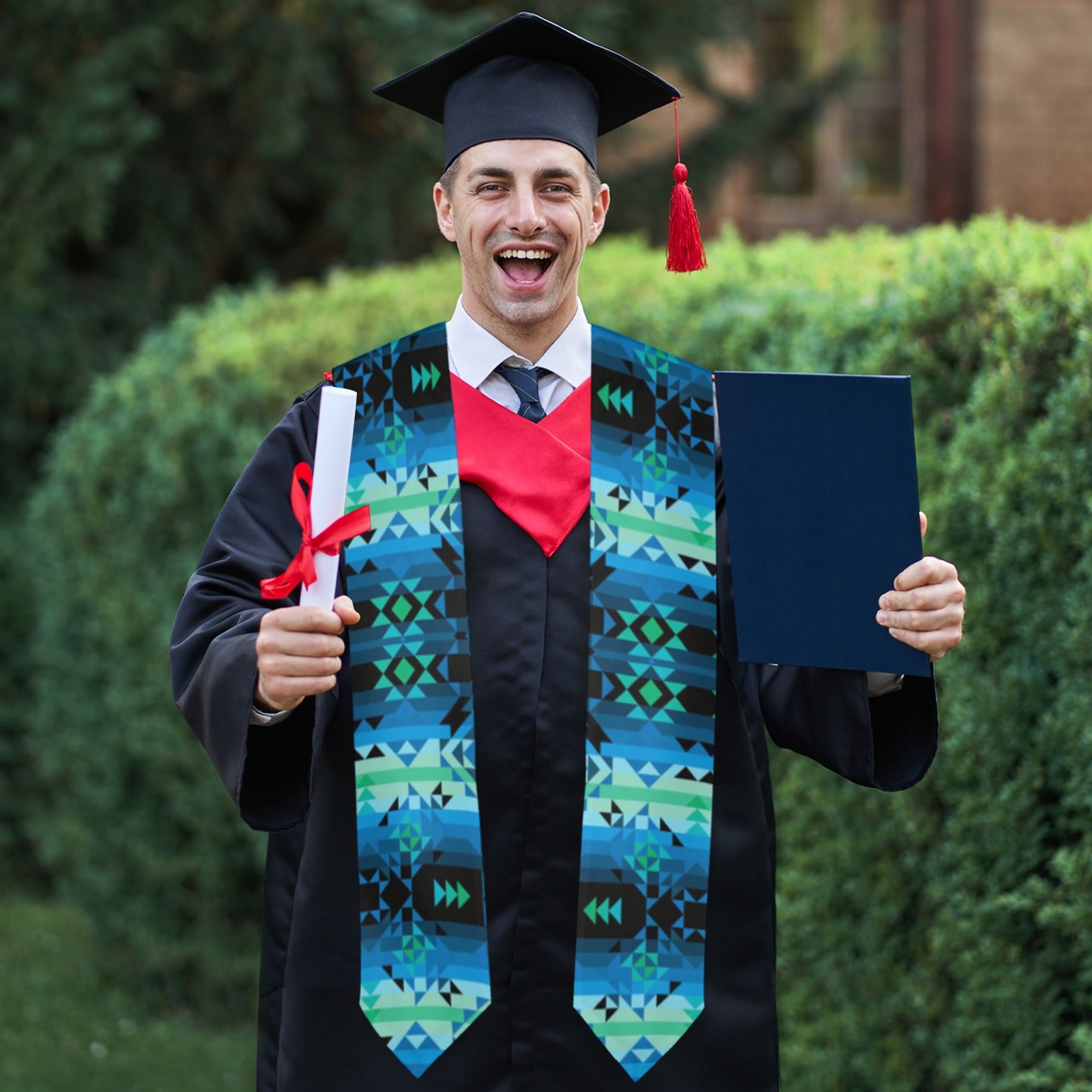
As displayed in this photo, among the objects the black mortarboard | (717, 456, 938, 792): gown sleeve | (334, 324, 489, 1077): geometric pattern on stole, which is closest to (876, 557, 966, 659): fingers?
(717, 456, 938, 792): gown sleeve

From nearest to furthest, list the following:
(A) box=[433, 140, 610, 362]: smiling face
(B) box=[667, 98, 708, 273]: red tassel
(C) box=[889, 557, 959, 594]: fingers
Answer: (C) box=[889, 557, 959, 594]: fingers
(A) box=[433, 140, 610, 362]: smiling face
(B) box=[667, 98, 708, 273]: red tassel

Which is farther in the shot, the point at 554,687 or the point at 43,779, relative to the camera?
the point at 43,779

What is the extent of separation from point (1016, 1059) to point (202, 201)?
6818mm

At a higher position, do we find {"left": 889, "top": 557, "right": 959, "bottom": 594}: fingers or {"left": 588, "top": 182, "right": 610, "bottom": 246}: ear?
{"left": 588, "top": 182, "right": 610, "bottom": 246}: ear

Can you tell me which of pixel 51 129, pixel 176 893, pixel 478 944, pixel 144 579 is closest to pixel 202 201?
pixel 51 129

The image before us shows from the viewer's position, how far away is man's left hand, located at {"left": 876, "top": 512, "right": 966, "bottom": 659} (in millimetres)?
2115

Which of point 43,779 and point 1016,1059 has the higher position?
point 43,779

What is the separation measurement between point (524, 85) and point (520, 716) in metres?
1.05

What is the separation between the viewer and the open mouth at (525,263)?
2.41 meters

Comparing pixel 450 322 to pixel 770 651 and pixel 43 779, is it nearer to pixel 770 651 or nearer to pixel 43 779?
pixel 770 651

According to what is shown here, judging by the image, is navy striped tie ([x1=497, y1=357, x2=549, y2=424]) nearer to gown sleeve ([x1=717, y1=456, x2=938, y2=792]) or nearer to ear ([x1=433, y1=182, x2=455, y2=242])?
ear ([x1=433, y1=182, x2=455, y2=242])

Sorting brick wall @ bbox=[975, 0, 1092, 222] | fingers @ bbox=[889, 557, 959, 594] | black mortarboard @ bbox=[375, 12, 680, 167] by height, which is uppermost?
brick wall @ bbox=[975, 0, 1092, 222]

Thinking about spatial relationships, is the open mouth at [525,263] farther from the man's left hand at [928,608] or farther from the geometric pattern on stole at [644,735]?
the man's left hand at [928,608]

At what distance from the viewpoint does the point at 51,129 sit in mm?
7469
